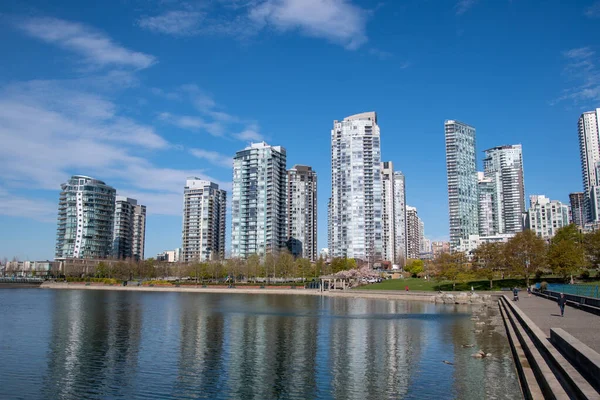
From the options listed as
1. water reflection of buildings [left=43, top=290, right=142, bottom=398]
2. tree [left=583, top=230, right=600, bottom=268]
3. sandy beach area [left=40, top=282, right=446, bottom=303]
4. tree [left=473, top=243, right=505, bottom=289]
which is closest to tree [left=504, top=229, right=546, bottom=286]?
Result: tree [left=473, top=243, right=505, bottom=289]

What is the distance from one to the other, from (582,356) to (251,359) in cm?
2400

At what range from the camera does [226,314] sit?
2761 inches

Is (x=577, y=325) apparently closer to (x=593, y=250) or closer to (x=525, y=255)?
(x=525, y=255)

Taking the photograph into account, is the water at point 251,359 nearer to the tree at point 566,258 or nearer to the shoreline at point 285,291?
the shoreline at point 285,291

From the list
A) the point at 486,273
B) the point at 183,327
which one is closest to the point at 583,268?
the point at 486,273

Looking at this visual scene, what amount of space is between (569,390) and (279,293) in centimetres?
11517

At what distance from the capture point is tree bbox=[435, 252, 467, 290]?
110 metres

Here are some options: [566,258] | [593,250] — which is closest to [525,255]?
[566,258]

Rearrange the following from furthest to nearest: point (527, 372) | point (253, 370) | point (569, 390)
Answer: point (253, 370), point (527, 372), point (569, 390)

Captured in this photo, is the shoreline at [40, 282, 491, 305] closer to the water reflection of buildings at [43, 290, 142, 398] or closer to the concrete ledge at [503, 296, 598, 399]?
the water reflection of buildings at [43, 290, 142, 398]

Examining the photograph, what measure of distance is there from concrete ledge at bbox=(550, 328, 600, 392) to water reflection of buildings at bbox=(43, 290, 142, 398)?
22825 millimetres

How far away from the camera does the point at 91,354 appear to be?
128 feet

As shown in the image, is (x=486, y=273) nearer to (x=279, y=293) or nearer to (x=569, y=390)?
(x=279, y=293)

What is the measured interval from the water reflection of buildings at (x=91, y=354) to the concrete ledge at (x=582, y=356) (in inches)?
899
